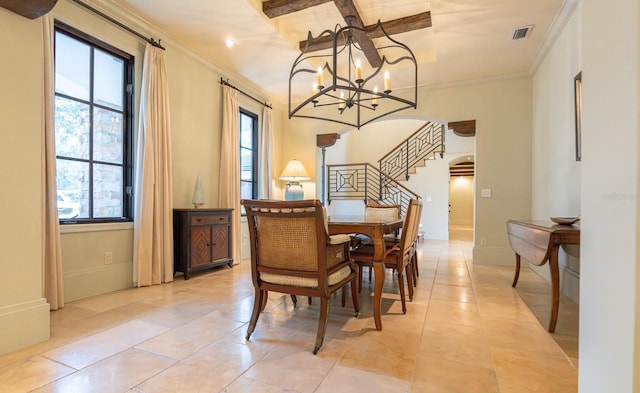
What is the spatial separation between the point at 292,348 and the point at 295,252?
587mm

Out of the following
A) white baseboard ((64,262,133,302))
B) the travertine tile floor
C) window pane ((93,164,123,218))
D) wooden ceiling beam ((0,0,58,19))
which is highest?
wooden ceiling beam ((0,0,58,19))

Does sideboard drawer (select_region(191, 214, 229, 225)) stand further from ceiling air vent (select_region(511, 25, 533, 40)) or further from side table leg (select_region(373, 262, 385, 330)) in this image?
ceiling air vent (select_region(511, 25, 533, 40))

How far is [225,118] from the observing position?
4.41m

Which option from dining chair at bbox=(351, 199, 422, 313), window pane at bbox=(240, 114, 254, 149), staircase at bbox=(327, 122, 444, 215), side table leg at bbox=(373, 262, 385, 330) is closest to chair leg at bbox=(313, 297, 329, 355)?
side table leg at bbox=(373, 262, 385, 330)

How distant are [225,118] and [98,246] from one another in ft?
7.47

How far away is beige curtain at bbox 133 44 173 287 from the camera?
10.6 ft

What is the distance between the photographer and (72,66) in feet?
9.36

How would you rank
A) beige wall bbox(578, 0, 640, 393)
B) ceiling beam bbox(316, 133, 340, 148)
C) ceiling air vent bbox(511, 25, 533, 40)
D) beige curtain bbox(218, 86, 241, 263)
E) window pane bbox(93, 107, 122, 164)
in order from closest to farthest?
beige wall bbox(578, 0, 640, 393), window pane bbox(93, 107, 122, 164), ceiling air vent bbox(511, 25, 533, 40), beige curtain bbox(218, 86, 241, 263), ceiling beam bbox(316, 133, 340, 148)

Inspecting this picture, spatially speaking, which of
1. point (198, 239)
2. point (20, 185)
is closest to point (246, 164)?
point (198, 239)

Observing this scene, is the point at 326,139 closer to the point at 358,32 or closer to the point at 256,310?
the point at 358,32

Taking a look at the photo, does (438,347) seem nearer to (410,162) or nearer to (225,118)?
(225,118)

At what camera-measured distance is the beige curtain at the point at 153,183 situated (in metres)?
3.24

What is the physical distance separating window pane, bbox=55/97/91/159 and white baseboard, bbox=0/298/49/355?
1.42m

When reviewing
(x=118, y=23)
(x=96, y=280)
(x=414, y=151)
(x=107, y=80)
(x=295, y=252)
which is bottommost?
(x=96, y=280)
